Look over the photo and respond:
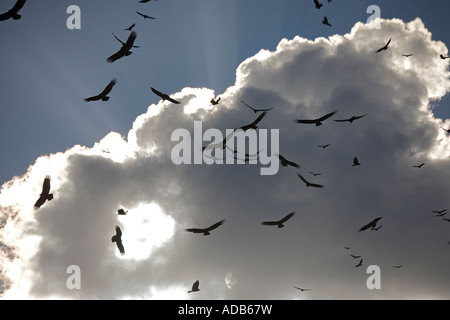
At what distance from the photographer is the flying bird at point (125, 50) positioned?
19.7 metres

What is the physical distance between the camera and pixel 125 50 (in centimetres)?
1992

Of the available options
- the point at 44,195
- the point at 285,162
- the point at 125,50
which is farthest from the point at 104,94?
the point at 285,162

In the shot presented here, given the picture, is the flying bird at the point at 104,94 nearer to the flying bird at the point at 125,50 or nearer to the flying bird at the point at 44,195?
the flying bird at the point at 125,50

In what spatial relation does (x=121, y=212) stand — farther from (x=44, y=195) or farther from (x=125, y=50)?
(x=125, y=50)

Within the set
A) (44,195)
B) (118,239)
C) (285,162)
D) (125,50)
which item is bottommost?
(118,239)

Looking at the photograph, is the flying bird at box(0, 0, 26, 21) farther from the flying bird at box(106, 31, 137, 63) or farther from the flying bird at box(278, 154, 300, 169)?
the flying bird at box(278, 154, 300, 169)

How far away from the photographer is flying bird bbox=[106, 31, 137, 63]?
19.7 metres

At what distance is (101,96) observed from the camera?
2145cm

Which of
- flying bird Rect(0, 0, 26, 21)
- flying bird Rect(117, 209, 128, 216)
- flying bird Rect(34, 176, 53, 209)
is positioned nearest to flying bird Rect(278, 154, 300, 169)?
flying bird Rect(117, 209, 128, 216)

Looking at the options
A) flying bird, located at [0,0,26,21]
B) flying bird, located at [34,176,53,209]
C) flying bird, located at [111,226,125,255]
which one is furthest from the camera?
flying bird, located at [111,226,125,255]

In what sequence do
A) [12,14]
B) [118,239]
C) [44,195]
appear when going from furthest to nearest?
[118,239] < [44,195] < [12,14]

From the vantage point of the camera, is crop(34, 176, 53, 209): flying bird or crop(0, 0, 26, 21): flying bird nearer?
crop(0, 0, 26, 21): flying bird
